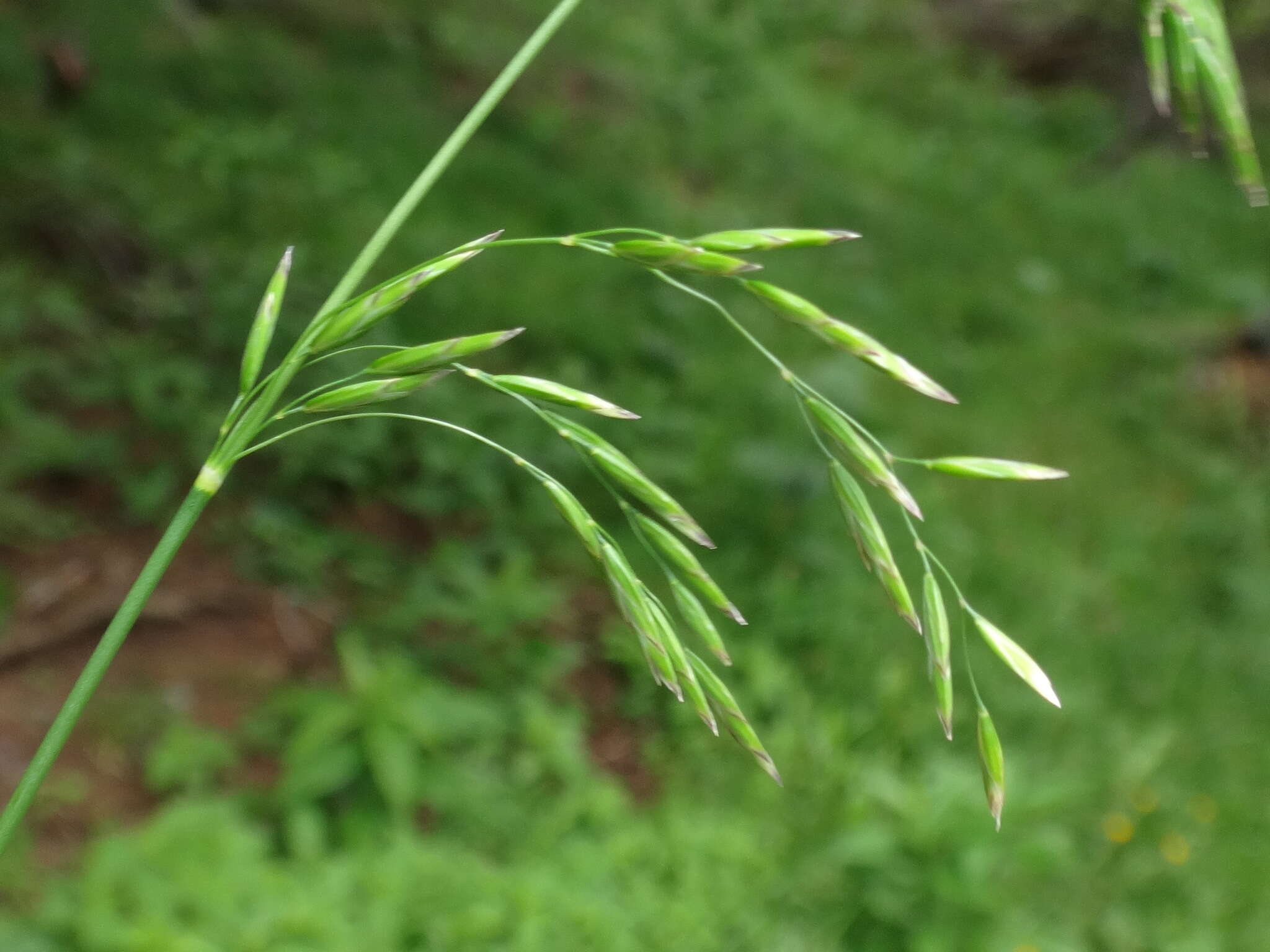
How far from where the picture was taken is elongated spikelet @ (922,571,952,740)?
3.12 ft

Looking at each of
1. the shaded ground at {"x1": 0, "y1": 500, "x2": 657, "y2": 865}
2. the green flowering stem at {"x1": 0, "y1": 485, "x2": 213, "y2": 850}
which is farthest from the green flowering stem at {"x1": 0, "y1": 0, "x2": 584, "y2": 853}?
the shaded ground at {"x1": 0, "y1": 500, "x2": 657, "y2": 865}

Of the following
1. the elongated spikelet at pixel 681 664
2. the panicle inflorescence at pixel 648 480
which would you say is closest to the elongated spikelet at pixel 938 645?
the panicle inflorescence at pixel 648 480

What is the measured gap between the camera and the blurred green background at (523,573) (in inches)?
99.7

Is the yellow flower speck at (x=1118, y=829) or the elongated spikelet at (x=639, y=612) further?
the yellow flower speck at (x=1118, y=829)

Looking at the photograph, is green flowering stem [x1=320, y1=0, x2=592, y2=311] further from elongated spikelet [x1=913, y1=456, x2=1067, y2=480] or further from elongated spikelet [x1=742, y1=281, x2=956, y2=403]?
elongated spikelet [x1=913, y1=456, x2=1067, y2=480]

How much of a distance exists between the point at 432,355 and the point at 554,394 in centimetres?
10

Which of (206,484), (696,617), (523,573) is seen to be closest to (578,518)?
(696,617)

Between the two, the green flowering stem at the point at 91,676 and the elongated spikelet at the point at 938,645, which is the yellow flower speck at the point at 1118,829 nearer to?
the elongated spikelet at the point at 938,645

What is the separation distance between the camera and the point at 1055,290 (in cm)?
706

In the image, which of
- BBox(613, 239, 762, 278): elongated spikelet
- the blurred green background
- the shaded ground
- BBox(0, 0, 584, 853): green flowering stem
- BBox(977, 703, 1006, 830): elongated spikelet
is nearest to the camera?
BBox(0, 0, 584, 853): green flowering stem

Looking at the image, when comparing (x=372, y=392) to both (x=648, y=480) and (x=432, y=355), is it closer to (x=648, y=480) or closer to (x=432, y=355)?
(x=432, y=355)

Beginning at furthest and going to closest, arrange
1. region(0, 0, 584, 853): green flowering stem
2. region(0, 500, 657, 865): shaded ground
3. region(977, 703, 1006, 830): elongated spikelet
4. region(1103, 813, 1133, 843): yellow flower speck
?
1. region(1103, 813, 1133, 843): yellow flower speck
2. region(0, 500, 657, 865): shaded ground
3. region(977, 703, 1006, 830): elongated spikelet
4. region(0, 0, 584, 853): green flowering stem

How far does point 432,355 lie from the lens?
79 centimetres

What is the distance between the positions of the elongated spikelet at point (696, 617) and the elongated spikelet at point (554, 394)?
0.56 ft
